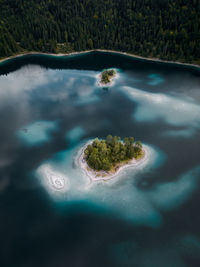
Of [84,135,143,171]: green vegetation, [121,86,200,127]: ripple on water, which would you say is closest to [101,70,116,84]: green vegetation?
[121,86,200,127]: ripple on water

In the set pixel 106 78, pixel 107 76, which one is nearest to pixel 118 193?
pixel 106 78

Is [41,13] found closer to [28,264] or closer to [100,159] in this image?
[100,159]

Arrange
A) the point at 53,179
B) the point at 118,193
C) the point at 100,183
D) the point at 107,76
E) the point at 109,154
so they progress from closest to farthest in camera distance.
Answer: the point at 118,193
the point at 100,183
the point at 53,179
the point at 109,154
the point at 107,76

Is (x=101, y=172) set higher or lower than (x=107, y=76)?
lower

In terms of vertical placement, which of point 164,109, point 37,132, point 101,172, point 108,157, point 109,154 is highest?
point 109,154

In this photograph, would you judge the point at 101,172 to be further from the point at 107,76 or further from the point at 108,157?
the point at 107,76

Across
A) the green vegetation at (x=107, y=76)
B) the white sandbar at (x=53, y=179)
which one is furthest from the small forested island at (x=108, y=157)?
the green vegetation at (x=107, y=76)

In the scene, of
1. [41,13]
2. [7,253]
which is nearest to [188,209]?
[7,253]

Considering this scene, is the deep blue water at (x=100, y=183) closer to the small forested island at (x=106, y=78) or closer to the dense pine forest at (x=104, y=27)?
the small forested island at (x=106, y=78)
